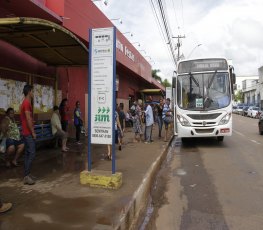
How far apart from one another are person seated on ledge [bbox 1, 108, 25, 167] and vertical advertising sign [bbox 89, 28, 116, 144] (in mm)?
2467

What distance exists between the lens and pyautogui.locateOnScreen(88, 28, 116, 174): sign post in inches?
263

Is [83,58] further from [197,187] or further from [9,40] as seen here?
[197,187]

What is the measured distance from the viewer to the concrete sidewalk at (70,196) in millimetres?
4773

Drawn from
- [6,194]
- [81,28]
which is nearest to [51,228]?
[6,194]

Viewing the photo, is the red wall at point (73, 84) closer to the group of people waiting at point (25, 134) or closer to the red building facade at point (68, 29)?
the red building facade at point (68, 29)

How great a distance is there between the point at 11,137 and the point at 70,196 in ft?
10.0

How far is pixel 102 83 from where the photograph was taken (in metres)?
6.74

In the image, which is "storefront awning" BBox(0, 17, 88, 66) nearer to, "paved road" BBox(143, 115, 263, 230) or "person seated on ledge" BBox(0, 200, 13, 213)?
"person seated on ledge" BBox(0, 200, 13, 213)

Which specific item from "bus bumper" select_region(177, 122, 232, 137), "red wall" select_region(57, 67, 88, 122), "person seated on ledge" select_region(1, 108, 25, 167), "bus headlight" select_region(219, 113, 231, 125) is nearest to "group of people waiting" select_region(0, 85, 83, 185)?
"person seated on ledge" select_region(1, 108, 25, 167)

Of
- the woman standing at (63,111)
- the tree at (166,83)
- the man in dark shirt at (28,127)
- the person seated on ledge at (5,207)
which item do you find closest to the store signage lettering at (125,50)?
the woman standing at (63,111)

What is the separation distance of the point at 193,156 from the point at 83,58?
4708 millimetres

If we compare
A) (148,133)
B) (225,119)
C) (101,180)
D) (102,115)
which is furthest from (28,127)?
(225,119)

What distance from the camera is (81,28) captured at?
11.9m

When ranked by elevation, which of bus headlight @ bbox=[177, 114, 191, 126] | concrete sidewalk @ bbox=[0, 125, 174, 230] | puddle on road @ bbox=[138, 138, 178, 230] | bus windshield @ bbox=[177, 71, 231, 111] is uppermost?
bus windshield @ bbox=[177, 71, 231, 111]
